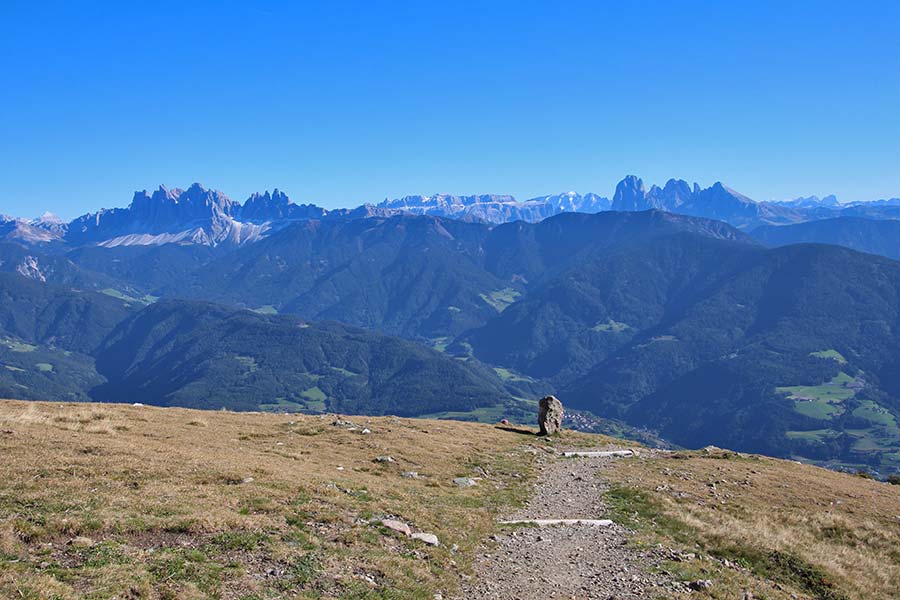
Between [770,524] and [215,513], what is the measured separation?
27.5 metres

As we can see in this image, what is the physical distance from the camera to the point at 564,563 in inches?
912

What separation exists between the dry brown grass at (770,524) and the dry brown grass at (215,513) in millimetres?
8619

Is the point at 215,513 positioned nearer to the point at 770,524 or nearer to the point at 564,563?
the point at 564,563

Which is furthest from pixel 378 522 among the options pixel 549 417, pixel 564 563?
pixel 549 417

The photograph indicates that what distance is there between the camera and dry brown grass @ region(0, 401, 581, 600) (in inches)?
661

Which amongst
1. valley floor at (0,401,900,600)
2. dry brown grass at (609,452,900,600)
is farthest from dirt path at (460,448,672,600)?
dry brown grass at (609,452,900,600)

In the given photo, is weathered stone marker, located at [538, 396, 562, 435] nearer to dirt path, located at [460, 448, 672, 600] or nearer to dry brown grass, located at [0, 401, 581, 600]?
dry brown grass, located at [0, 401, 581, 600]

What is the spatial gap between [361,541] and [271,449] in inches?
674

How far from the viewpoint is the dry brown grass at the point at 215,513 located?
1678cm

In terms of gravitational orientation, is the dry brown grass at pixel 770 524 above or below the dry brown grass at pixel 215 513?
below

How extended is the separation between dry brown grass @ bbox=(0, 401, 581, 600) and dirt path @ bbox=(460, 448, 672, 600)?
114cm

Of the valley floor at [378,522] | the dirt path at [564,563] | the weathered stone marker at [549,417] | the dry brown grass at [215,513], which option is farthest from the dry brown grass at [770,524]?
the weathered stone marker at [549,417]

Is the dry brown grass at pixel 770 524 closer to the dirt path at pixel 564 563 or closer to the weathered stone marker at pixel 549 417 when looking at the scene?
the dirt path at pixel 564 563

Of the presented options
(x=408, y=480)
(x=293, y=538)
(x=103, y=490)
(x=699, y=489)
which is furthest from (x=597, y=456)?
(x=103, y=490)
